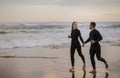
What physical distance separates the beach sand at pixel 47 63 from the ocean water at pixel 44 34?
0.20 meters

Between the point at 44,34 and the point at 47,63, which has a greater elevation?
the point at 44,34

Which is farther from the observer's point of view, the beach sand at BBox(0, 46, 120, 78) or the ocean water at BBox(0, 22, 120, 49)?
the ocean water at BBox(0, 22, 120, 49)

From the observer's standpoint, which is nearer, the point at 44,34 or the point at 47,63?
the point at 47,63

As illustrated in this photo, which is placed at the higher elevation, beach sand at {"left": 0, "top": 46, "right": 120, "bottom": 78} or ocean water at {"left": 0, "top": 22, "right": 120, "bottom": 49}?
ocean water at {"left": 0, "top": 22, "right": 120, "bottom": 49}

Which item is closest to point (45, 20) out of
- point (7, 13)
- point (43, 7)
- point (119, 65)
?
point (43, 7)

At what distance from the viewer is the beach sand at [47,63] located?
7.96m

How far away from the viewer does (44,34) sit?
10828 millimetres

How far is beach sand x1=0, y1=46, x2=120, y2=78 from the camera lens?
7.96 meters

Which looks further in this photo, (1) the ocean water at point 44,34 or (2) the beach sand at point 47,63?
(1) the ocean water at point 44,34

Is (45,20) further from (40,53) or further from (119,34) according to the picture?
(119,34)

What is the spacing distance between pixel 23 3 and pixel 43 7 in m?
0.59

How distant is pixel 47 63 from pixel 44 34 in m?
1.67

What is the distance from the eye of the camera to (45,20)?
10484 millimetres

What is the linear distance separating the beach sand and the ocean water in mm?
201
